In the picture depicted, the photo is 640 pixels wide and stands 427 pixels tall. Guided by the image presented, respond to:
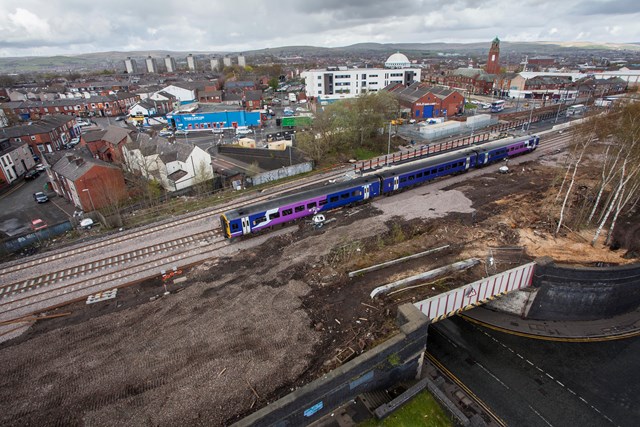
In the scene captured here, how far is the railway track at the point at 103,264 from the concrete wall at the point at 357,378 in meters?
15.2

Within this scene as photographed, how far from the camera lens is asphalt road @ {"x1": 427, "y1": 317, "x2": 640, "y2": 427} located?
53.8 ft

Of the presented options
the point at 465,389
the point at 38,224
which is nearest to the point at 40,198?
the point at 38,224

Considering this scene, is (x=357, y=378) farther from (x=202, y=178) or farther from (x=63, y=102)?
(x=63, y=102)

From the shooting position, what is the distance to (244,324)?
57.3ft

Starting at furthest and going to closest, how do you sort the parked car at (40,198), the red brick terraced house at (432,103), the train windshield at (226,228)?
the red brick terraced house at (432,103) < the parked car at (40,198) < the train windshield at (226,228)

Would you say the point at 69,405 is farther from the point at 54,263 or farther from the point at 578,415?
the point at 578,415

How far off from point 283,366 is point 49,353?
1201cm

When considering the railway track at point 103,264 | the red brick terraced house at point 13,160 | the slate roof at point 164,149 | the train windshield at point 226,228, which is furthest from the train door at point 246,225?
the red brick terraced house at point 13,160

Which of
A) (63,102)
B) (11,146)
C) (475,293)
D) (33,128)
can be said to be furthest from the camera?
(63,102)

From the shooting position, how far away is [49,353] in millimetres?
16672

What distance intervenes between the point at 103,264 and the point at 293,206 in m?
15.4

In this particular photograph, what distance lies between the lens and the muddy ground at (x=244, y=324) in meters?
13.8

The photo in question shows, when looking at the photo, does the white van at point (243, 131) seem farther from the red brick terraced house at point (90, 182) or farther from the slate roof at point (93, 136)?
the red brick terraced house at point (90, 182)

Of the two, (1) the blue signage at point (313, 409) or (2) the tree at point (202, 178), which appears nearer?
(1) the blue signage at point (313, 409)
